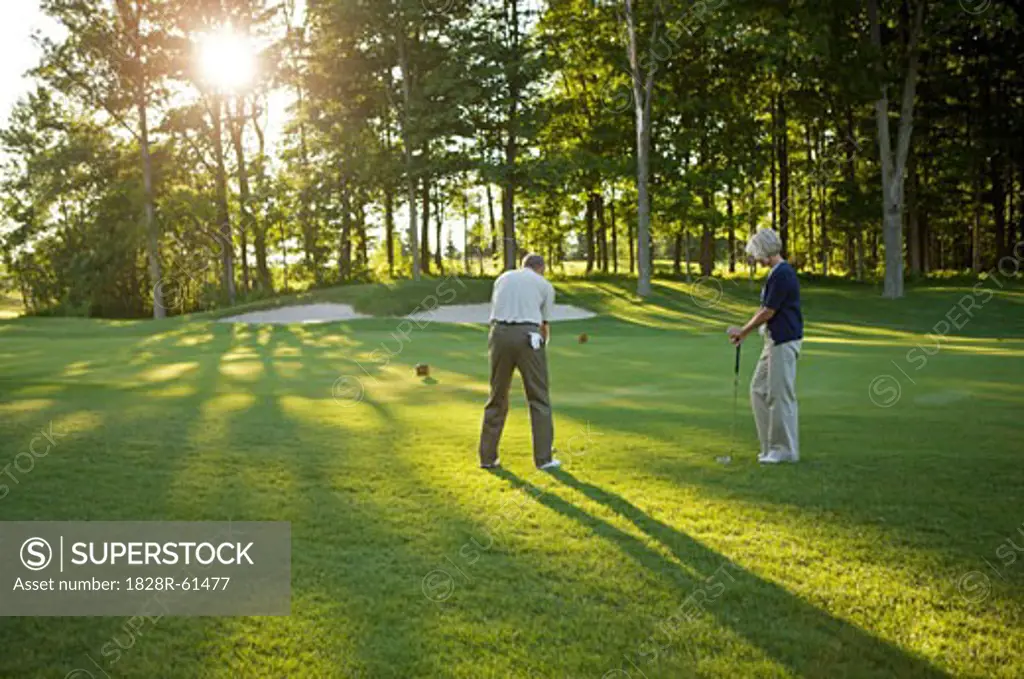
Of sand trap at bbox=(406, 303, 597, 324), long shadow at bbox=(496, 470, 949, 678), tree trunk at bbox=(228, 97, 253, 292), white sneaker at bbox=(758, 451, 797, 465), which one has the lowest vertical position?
long shadow at bbox=(496, 470, 949, 678)

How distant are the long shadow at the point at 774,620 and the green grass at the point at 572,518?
22 millimetres

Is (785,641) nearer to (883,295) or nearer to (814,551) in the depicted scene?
(814,551)

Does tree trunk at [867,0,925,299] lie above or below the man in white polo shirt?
above

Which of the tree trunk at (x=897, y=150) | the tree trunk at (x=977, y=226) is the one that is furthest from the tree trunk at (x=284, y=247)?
the tree trunk at (x=977, y=226)

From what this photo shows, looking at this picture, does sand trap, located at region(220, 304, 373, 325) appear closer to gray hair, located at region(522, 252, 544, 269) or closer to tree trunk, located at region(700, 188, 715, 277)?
tree trunk, located at region(700, 188, 715, 277)

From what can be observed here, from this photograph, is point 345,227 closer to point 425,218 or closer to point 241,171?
point 425,218

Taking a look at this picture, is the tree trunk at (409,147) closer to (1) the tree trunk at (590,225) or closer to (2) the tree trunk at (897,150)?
(1) the tree trunk at (590,225)

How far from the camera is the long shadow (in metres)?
4.62

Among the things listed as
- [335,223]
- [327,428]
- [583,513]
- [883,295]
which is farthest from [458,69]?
[583,513]

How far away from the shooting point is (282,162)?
57375mm

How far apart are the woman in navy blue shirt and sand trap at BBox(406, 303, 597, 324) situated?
26253mm

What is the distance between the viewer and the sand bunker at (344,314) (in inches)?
1484

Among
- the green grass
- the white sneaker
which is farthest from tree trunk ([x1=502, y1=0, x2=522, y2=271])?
the white sneaker

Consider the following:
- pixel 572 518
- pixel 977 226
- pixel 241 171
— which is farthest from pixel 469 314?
pixel 572 518
